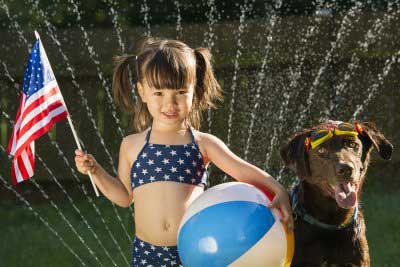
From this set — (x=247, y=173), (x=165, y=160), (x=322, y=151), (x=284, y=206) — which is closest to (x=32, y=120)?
(x=165, y=160)

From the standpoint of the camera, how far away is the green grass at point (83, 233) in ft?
18.2

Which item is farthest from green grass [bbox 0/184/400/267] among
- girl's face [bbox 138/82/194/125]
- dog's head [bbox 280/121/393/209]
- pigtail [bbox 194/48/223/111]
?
girl's face [bbox 138/82/194/125]

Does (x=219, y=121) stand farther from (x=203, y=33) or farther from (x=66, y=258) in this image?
(x=66, y=258)

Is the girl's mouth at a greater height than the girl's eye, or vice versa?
the girl's mouth

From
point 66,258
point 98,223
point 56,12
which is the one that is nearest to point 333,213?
point 66,258

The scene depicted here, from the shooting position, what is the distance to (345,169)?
325 centimetres

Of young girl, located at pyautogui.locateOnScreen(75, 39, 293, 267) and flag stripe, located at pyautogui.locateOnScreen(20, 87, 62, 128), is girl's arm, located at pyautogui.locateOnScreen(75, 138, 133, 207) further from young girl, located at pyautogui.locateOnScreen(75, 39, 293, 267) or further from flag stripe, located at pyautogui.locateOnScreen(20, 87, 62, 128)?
flag stripe, located at pyautogui.locateOnScreen(20, 87, 62, 128)

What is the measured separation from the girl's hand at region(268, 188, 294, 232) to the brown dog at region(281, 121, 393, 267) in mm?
192

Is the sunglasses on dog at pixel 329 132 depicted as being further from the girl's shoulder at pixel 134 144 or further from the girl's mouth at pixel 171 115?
the girl's shoulder at pixel 134 144

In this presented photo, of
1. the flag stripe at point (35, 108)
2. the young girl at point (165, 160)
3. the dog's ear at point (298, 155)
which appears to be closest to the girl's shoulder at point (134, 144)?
the young girl at point (165, 160)

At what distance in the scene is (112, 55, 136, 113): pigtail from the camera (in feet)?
12.3

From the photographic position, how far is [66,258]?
5.66 metres

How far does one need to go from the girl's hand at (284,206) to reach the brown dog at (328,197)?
192mm

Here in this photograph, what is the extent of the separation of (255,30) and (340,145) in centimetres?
448
